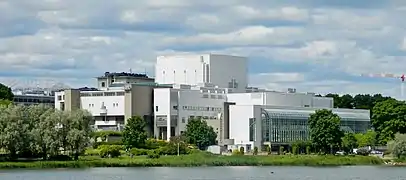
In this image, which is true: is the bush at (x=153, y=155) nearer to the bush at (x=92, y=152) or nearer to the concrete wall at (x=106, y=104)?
the bush at (x=92, y=152)

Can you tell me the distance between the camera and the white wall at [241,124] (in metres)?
145

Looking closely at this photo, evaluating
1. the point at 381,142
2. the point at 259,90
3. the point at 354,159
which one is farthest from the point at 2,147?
the point at 259,90

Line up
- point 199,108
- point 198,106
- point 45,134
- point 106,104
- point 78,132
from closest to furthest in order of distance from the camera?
point 45,134, point 78,132, point 106,104, point 198,106, point 199,108

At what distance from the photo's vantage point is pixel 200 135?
139 m

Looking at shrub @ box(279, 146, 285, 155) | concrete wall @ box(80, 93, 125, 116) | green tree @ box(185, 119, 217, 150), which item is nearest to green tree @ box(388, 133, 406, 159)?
shrub @ box(279, 146, 285, 155)

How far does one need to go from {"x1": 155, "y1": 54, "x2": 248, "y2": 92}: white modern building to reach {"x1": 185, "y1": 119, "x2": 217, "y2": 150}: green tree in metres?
22.4

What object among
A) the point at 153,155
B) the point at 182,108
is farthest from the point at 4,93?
the point at 153,155

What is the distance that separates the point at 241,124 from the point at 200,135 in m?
10.1

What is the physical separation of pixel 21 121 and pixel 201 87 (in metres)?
77.8

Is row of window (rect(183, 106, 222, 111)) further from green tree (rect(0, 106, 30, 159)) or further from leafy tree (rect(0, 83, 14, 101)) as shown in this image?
green tree (rect(0, 106, 30, 159))

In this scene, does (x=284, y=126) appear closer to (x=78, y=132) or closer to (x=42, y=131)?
(x=78, y=132)

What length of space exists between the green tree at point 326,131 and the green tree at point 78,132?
3448cm

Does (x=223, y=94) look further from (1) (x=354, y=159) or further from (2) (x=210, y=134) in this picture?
(1) (x=354, y=159)

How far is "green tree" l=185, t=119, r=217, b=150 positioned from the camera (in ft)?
456
